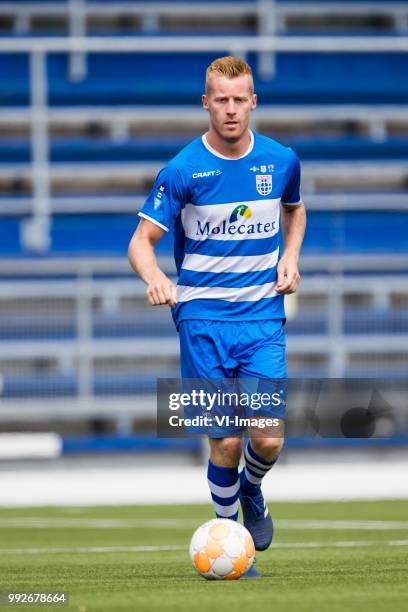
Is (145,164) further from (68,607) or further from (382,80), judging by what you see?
(68,607)

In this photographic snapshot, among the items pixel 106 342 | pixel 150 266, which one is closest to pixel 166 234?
pixel 106 342

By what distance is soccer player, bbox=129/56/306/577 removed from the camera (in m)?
5.36

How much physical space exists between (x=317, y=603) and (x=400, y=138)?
12609 millimetres

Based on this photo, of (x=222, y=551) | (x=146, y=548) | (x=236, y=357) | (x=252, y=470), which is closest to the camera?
(x=222, y=551)

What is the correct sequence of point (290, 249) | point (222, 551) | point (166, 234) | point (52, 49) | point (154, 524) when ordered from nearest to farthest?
1. point (222, 551)
2. point (290, 249)
3. point (154, 524)
4. point (52, 49)
5. point (166, 234)

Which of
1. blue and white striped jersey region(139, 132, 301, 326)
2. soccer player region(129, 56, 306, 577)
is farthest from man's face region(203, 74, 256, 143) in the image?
blue and white striped jersey region(139, 132, 301, 326)

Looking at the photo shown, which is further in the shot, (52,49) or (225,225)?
(52,49)

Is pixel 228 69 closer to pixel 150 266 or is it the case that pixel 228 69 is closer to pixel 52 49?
pixel 150 266

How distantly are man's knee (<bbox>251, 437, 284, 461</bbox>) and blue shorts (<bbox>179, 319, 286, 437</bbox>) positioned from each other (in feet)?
A: 0.31

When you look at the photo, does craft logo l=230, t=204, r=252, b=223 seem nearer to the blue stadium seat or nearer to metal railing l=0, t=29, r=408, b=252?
metal railing l=0, t=29, r=408, b=252

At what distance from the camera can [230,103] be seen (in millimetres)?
5312

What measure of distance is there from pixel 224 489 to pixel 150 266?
96cm

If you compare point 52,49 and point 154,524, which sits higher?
point 52,49

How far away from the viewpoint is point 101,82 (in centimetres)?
1644
